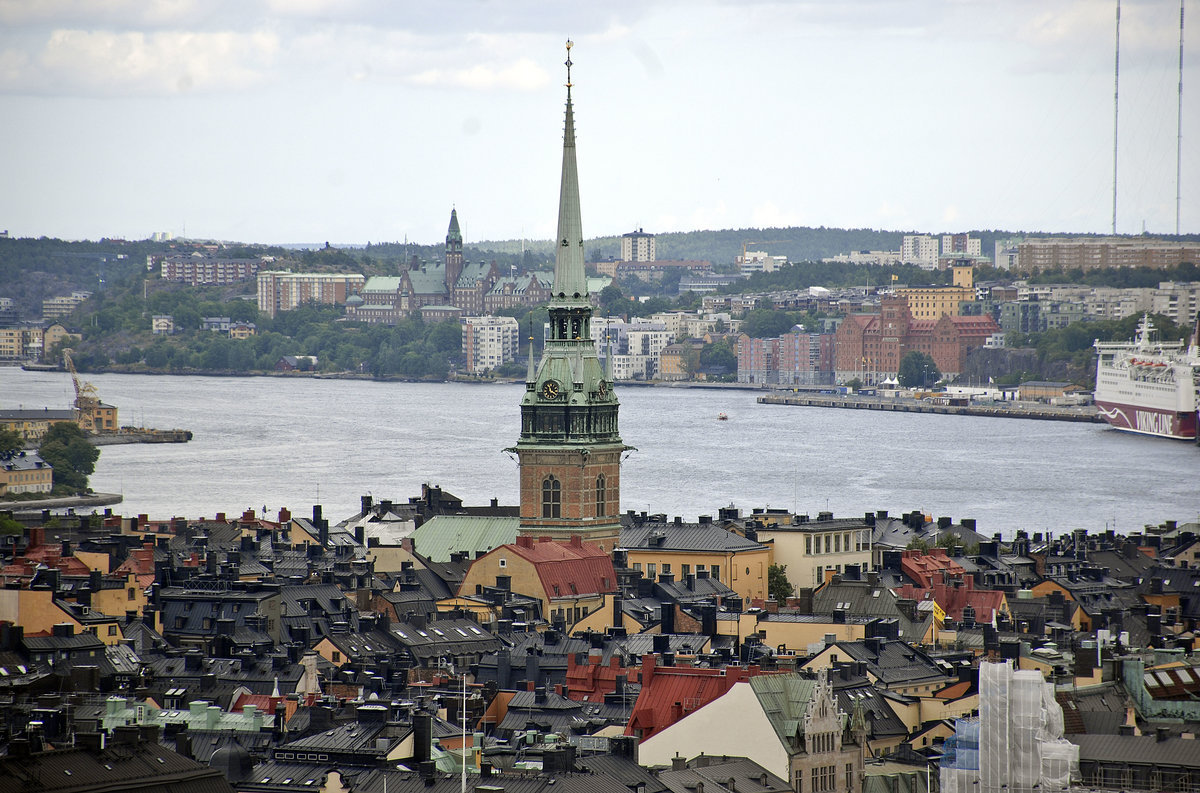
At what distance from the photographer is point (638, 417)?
5094 inches

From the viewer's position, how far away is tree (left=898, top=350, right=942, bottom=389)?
180 meters

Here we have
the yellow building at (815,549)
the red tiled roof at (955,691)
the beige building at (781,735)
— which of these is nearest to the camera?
the beige building at (781,735)

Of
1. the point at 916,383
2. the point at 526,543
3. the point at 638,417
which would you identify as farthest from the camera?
the point at 916,383

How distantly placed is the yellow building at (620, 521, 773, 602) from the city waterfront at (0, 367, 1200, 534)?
57.9 ft

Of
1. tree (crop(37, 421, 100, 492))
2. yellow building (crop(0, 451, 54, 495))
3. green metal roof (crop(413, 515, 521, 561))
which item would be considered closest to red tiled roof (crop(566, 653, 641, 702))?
green metal roof (crop(413, 515, 521, 561))

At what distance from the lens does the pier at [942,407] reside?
144m

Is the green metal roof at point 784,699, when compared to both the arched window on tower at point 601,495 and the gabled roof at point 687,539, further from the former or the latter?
the gabled roof at point 687,539

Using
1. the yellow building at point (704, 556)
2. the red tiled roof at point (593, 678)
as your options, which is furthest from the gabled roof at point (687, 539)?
the red tiled roof at point (593, 678)

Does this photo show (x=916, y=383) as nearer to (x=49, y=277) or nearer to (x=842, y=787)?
(x=49, y=277)

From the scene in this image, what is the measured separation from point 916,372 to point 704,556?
14154 centimetres

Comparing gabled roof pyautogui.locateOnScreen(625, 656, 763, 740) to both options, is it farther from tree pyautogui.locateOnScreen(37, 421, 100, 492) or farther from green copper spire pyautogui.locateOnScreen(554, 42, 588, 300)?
tree pyautogui.locateOnScreen(37, 421, 100, 492)

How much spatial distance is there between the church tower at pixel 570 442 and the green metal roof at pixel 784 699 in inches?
672

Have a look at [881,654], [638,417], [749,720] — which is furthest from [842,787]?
[638,417]

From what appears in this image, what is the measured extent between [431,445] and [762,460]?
41.0 ft
